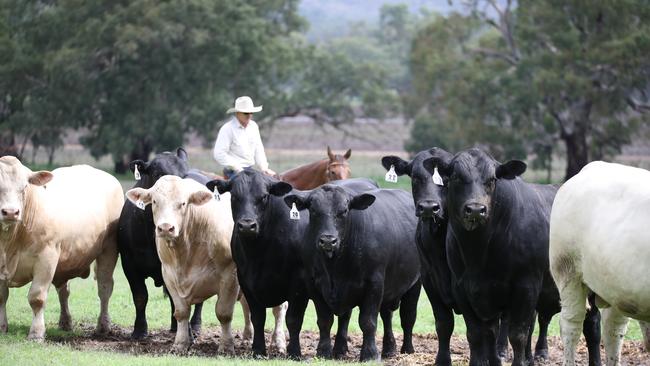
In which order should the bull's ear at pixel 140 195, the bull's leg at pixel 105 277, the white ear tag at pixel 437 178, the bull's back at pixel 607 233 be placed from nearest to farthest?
the bull's back at pixel 607 233
the white ear tag at pixel 437 178
the bull's ear at pixel 140 195
the bull's leg at pixel 105 277

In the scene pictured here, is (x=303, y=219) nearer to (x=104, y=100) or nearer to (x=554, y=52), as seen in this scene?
(x=554, y=52)

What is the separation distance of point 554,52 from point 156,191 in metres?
31.6

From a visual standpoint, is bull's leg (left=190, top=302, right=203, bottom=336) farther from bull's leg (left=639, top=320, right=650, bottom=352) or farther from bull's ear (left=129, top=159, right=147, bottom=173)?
bull's leg (left=639, top=320, right=650, bottom=352)

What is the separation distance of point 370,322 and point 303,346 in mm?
1625

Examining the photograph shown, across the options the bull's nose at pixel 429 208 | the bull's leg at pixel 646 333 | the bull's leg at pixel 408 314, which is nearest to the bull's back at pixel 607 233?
the bull's leg at pixel 646 333

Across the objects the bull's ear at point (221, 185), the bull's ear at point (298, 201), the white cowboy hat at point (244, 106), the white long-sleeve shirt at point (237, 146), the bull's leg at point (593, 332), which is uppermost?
the white cowboy hat at point (244, 106)

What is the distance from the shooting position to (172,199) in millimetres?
12109

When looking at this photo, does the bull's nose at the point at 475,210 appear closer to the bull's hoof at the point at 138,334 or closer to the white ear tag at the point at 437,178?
the white ear tag at the point at 437,178

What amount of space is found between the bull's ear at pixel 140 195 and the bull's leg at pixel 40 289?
1030 millimetres

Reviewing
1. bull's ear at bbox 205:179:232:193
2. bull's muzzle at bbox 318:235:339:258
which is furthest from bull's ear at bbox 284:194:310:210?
bull's ear at bbox 205:179:232:193

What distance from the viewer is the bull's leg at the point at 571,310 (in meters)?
9.76

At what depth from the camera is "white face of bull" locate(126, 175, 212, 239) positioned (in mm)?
11973

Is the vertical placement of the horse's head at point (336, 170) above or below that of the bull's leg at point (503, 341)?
above

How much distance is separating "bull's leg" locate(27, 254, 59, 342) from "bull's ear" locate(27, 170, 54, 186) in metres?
0.72
